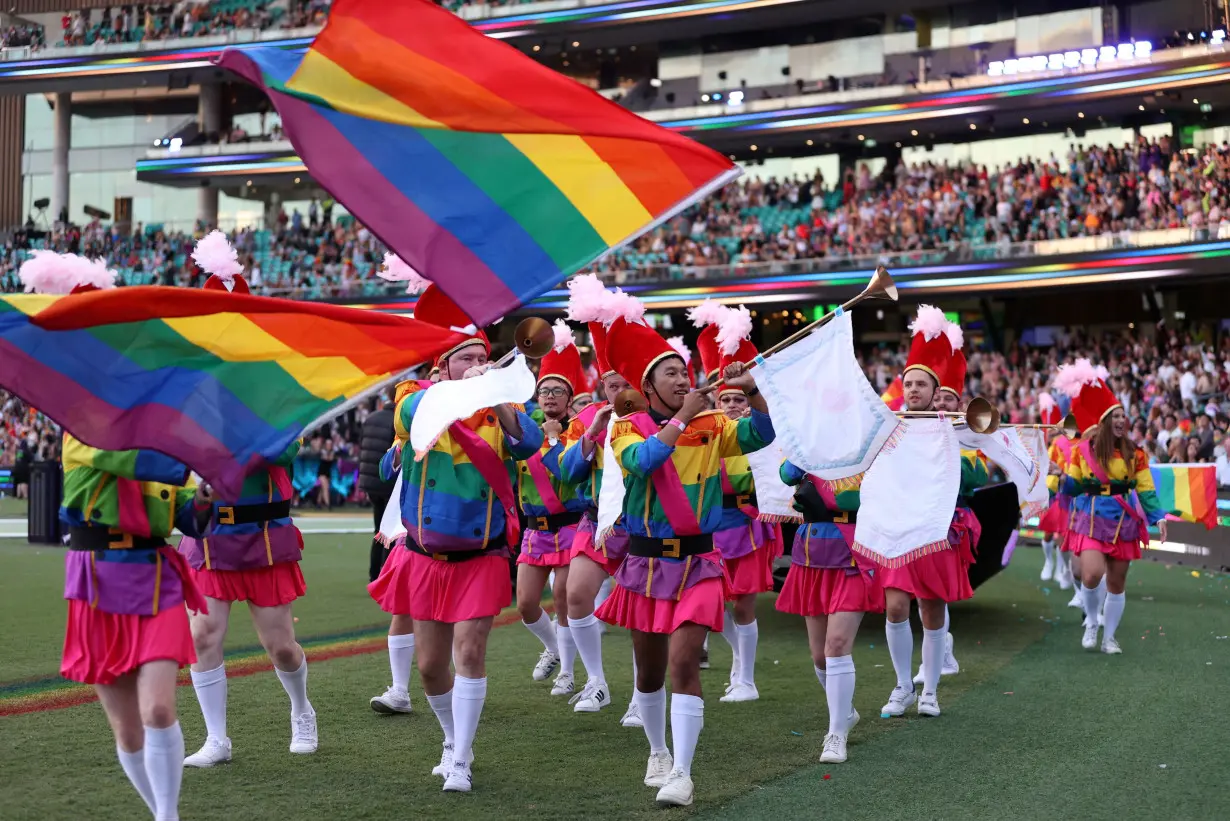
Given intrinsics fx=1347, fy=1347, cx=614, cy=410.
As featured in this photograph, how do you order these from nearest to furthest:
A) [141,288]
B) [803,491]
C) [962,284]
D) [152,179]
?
1. [141,288]
2. [803,491]
3. [962,284]
4. [152,179]

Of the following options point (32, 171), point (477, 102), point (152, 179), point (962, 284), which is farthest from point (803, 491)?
point (32, 171)

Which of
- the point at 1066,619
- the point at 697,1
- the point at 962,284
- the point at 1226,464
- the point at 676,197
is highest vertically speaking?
the point at 697,1

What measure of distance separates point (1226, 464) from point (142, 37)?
3700 cm

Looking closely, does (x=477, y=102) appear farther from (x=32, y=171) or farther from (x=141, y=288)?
(x=32, y=171)

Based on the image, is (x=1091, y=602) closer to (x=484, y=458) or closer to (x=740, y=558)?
(x=740, y=558)

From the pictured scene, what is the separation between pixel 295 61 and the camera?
518 centimetres

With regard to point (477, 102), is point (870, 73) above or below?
above

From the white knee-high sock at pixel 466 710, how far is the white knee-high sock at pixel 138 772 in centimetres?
154

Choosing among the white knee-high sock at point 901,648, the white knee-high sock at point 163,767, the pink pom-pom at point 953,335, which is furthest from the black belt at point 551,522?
the white knee-high sock at point 163,767

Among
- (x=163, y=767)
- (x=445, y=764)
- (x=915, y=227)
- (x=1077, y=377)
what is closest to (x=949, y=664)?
(x=1077, y=377)

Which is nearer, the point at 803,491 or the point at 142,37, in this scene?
the point at 803,491

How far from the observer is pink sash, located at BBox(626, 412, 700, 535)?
607cm

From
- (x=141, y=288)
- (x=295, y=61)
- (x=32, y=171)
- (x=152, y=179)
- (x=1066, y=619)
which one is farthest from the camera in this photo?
(x=32, y=171)

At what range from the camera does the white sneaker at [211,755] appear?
6402mm
